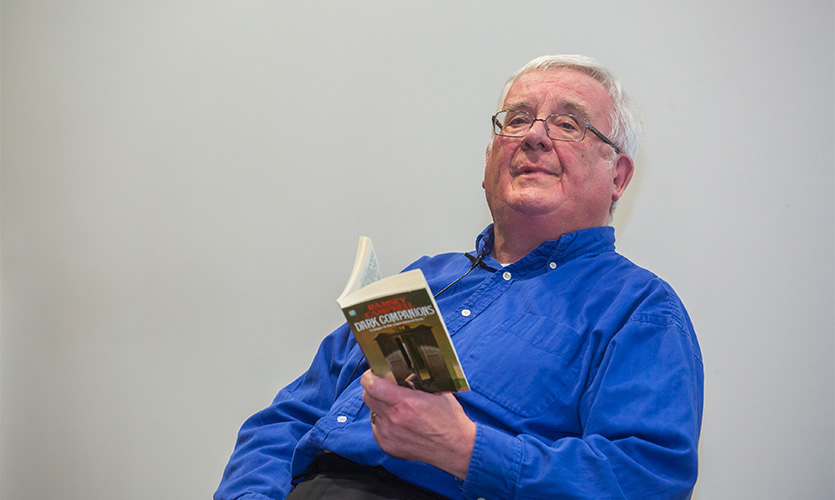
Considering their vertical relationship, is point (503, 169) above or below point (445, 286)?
above

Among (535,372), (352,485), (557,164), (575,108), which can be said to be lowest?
(352,485)

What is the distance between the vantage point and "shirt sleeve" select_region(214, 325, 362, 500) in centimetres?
122

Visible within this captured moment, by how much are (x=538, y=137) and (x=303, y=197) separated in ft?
2.33

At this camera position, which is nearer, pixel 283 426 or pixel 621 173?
pixel 283 426

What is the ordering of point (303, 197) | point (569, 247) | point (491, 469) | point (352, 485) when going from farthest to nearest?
point (303, 197) → point (569, 247) → point (352, 485) → point (491, 469)

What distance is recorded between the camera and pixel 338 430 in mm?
1185

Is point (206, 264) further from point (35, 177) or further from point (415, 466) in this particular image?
point (415, 466)

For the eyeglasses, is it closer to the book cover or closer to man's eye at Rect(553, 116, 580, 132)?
man's eye at Rect(553, 116, 580, 132)

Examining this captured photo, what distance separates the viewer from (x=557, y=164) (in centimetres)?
138

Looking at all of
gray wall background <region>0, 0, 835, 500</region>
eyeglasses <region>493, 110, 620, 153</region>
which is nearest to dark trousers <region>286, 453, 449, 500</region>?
gray wall background <region>0, 0, 835, 500</region>

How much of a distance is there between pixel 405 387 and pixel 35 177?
1712mm

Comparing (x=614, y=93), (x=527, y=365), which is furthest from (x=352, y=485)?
(x=614, y=93)

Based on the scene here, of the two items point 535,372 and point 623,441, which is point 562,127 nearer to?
point 535,372

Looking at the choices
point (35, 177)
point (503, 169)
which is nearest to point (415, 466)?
point (503, 169)
